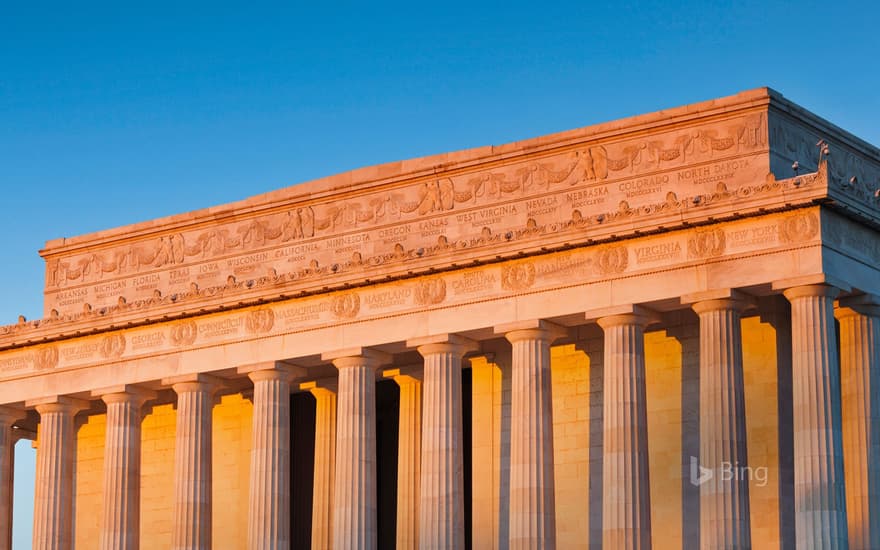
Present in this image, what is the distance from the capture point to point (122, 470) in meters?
81.4

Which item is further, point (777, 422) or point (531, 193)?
point (531, 193)

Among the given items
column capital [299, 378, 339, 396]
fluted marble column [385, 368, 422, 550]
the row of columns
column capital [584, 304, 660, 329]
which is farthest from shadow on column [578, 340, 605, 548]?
column capital [299, 378, 339, 396]

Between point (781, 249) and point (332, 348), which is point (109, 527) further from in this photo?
point (781, 249)

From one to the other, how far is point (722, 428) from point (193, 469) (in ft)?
79.8

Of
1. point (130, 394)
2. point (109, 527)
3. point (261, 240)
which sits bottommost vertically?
point (109, 527)

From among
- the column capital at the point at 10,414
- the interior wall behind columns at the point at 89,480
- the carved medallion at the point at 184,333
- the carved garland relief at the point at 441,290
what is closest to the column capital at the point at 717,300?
the carved garland relief at the point at 441,290

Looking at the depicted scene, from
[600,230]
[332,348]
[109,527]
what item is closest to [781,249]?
[600,230]

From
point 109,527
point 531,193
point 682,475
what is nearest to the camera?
point 682,475

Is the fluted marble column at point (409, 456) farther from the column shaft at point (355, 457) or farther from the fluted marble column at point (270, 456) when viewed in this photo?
the fluted marble column at point (270, 456)

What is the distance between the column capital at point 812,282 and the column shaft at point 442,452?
13696mm

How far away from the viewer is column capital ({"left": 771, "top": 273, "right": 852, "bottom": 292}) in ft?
209

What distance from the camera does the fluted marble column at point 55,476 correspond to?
274 feet

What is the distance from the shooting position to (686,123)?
2805 inches

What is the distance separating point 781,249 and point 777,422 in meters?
7.12
